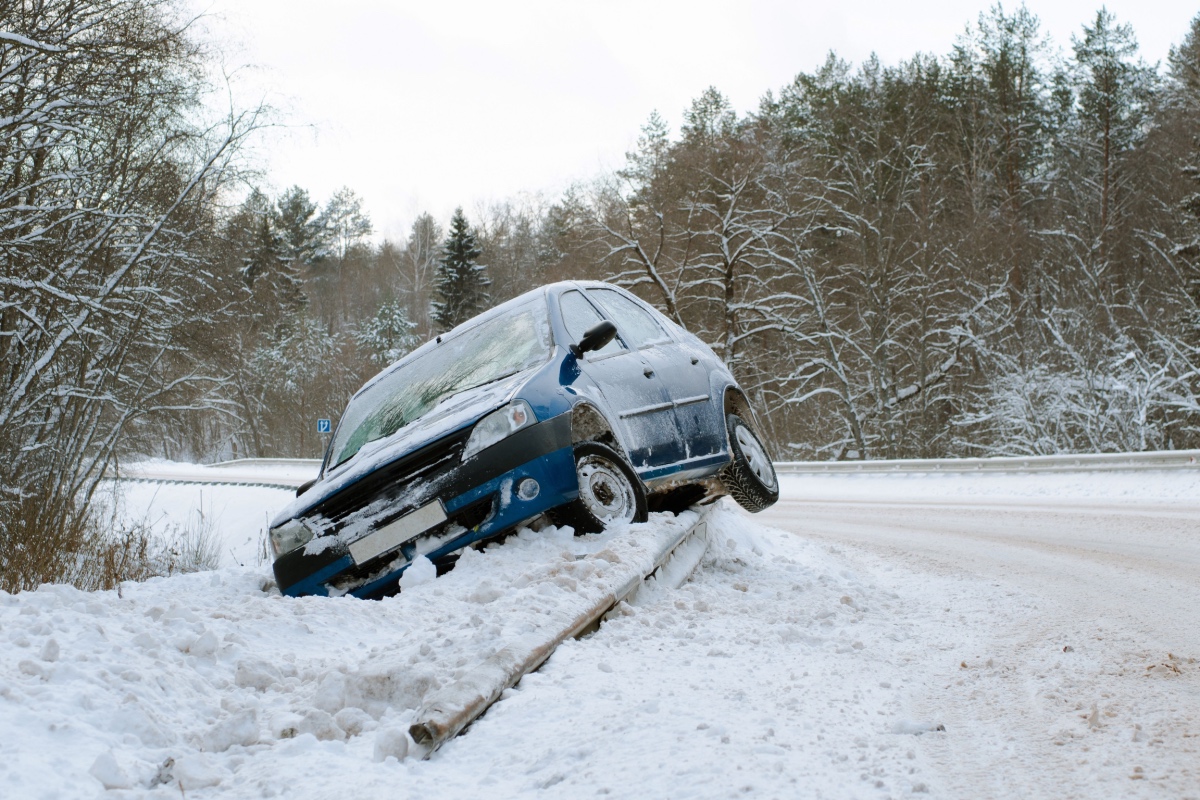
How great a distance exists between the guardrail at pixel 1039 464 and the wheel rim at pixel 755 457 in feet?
20.6

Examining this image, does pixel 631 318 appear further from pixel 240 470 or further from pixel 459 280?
pixel 459 280

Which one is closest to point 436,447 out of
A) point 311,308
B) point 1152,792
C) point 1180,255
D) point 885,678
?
point 885,678

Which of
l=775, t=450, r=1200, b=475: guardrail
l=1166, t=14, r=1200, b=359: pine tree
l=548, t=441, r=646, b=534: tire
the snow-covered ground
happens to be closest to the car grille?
the snow-covered ground

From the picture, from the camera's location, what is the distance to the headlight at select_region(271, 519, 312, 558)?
493cm

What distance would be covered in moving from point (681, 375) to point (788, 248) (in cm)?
2207

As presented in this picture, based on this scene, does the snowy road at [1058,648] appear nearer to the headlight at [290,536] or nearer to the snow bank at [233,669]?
the snow bank at [233,669]

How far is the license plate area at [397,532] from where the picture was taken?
4586 millimetres

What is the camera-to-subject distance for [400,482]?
15.5ft

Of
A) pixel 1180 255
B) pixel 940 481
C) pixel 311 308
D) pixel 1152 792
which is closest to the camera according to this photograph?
pixel 1152 792

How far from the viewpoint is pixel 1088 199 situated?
29.1m

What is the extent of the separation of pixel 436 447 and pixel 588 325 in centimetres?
188

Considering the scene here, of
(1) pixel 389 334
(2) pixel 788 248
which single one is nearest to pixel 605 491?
(2) pixel 788 248

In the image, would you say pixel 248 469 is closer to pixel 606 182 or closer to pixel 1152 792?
pixel 606 182

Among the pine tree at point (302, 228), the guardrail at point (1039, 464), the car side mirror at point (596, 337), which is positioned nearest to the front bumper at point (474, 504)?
the car side mirror at point (596, 337)
